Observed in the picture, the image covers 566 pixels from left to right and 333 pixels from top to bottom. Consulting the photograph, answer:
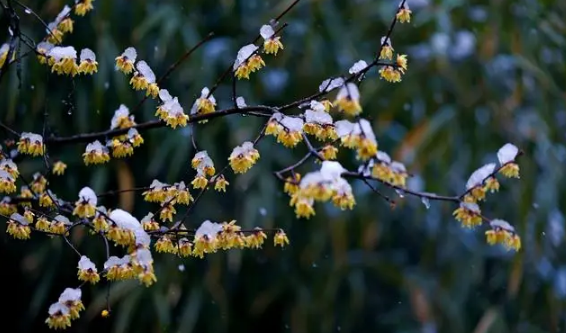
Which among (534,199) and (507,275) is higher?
(534,199)

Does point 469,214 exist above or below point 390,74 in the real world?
below

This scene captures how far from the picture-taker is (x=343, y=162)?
92.4 inches

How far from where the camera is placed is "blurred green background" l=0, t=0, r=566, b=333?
2256mm

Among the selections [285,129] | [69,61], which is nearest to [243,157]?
[285,129]

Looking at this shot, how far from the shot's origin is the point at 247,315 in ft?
7.68

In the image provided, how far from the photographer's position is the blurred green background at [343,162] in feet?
7.40

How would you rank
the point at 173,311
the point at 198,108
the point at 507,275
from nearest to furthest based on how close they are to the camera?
1. the point at 198,108
2. the point at 173,311
3. the point at 507,275

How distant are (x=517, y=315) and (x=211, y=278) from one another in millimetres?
941

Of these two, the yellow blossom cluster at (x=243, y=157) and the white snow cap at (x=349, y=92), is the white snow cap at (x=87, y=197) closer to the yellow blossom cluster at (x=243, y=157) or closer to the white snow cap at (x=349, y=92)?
the yellow blossom cluster at (x=243, y=157)

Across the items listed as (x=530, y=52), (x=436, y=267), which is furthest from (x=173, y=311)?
(x=530, y=52)

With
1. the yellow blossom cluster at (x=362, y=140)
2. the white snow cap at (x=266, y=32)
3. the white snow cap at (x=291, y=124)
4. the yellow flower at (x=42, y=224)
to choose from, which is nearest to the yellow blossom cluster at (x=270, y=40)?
the white snow cap at (x=266, y=32)

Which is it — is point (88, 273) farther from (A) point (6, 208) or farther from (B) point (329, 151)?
(B) point (329, 151)

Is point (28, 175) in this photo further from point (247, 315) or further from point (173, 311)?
point (247, 315)

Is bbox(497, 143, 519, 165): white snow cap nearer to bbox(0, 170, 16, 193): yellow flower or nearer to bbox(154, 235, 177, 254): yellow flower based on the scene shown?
bbox(154, 235, 177, 254): yellow flower
